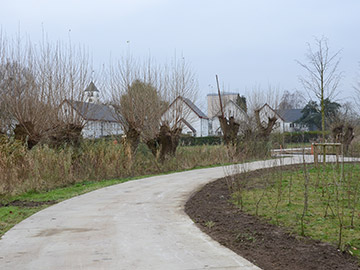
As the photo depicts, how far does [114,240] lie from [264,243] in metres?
2.26

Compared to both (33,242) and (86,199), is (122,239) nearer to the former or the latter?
(33,242)

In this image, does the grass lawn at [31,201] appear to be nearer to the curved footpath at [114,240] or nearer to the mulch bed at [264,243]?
the curved footpath at [114,240]

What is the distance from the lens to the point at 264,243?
5.79 meters

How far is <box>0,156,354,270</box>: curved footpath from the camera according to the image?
515 centimetres

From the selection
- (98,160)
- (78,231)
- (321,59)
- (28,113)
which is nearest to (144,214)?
(78,231)

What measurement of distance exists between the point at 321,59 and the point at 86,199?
11177 mm

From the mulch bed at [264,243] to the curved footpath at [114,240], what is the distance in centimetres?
21

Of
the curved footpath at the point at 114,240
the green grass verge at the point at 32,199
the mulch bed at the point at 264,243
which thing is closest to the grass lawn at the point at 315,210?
the mulch bed at the point at 264,243

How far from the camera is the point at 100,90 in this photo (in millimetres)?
21812

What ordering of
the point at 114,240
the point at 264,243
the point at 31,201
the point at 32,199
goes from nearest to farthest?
1. the point at 264,243
2. the point at 114,240
3. the point at 31,201
4. the point at 32,199

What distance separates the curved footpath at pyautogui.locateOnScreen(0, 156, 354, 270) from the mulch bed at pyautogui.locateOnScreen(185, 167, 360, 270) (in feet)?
0.70

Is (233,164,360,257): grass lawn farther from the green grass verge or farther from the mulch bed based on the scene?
the green grass verge

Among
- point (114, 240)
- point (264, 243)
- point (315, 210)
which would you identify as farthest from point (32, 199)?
point (264, 243)

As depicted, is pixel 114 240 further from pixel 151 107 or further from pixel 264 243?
pixel 151 107
